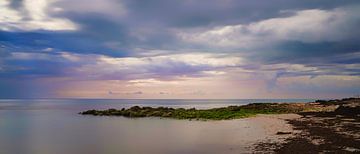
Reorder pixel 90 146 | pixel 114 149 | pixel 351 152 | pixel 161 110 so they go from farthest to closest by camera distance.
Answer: pixel 161 110 → pixel 90 146 → pixel 114 149 → pixel 351 152

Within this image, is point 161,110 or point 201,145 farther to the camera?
point 161,110

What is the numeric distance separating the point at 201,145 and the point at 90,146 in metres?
10.5

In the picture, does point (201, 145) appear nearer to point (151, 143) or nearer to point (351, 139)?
point (151, 143)

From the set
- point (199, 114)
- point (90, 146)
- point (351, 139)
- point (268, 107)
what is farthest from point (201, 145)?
point (268, 107)

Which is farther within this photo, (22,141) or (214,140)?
(22,141)

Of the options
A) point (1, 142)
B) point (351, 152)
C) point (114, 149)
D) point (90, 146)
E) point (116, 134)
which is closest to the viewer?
point (351, 152)

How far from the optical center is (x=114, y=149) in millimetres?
30234

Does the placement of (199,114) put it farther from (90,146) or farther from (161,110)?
(90,146)

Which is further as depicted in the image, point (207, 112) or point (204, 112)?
point (204, 112)

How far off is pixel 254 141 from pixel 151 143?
9789mm

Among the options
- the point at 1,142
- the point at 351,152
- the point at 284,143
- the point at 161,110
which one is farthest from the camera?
the point at 161,110

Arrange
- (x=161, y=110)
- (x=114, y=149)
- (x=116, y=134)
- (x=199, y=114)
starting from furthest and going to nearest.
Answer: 1. (x=161, y=110)
2. (x=199, y=114)
3. (x=116, y=134)
4. (x=114, y=149)

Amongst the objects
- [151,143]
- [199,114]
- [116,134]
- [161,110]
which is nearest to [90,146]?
[151,143]

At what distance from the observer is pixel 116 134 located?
42000 mm
